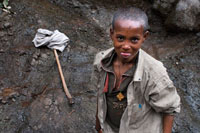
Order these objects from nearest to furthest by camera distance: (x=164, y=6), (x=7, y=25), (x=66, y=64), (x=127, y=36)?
1. (x=127, y=36)
2. (x=66, y=64)
3. (x=7, y=25)
4. (x=164, y=6)

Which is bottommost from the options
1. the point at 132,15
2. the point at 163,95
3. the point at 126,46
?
the point at 163,95

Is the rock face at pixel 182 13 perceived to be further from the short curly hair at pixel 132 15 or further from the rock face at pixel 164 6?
the short curly hair at pixel 132 15

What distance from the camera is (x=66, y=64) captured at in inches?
144

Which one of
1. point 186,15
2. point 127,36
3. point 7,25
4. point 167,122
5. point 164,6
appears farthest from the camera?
point 164,6

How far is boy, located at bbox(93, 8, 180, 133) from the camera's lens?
116 centimetres

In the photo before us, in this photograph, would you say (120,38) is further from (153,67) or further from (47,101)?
(47,101)

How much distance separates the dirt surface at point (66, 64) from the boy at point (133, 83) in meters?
1.44

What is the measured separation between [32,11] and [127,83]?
366 centimetres

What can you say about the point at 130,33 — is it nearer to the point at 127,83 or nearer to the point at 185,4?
the point at 127,83

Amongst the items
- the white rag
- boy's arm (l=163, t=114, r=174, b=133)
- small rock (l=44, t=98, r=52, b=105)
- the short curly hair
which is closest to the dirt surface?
small rock (l=44, t=98, r=52, b=105)

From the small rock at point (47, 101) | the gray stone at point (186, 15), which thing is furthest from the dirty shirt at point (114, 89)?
the gray stone at point (186, 15)

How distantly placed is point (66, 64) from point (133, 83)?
2561mm

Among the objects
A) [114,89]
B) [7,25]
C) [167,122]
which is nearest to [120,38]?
[114,89]

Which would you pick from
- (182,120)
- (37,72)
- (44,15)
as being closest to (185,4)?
(182,120)
